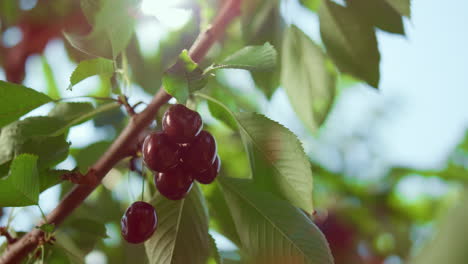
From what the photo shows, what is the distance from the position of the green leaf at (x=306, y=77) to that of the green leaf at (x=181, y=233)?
344 millimetres

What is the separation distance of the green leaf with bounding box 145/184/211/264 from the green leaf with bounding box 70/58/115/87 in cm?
24

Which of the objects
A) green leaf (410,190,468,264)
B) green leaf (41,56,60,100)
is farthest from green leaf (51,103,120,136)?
green leaf (41,56,60,100)

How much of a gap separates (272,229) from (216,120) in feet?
0.89

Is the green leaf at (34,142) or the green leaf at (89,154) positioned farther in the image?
the green leaf at (89,154)

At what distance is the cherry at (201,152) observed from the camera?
0.71 meters

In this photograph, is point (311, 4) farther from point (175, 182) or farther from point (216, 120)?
point (175, 182)

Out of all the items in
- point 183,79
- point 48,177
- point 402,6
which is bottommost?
point 48,177

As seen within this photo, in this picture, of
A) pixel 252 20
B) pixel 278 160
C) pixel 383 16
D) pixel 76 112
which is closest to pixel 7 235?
pixel 76 112

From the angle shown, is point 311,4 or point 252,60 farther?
point 311,4

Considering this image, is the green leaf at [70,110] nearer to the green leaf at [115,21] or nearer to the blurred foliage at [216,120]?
the blurred foliage at [216,120]

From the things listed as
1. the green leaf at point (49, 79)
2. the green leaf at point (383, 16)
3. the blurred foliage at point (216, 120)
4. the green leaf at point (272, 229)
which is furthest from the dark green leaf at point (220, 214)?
the green leaf at point (49, 79)

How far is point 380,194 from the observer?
2020mm

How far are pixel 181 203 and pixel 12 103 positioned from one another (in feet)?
0.98

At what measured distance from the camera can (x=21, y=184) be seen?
0.69 m
